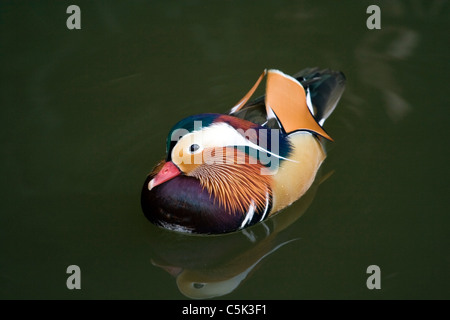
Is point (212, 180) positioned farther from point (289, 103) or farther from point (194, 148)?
point (289, 103)

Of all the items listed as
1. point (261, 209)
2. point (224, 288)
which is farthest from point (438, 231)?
point (224, 288)

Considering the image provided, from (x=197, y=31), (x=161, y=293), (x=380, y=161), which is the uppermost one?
(x=197, y=31)

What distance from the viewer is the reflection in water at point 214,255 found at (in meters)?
Answer: 3.44

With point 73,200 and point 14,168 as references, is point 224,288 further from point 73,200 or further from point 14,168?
point 14,168

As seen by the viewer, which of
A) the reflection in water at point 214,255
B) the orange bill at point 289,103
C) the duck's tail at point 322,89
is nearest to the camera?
the reflection in water at point 214,255

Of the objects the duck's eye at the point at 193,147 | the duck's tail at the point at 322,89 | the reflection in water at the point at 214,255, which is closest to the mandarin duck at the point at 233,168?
the duck's eye at the point at 193,147

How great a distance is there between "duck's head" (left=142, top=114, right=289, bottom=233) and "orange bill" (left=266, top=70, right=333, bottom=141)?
174mm

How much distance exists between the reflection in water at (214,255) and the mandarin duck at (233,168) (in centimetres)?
11

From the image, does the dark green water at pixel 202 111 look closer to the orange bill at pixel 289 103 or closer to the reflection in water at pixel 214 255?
the reflection in water at pixel 214 255

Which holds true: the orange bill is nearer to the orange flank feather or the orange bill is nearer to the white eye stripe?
the orange flank feather

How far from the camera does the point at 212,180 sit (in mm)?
3473

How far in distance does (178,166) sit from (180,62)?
1641 millimetres

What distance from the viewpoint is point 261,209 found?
3535 mm

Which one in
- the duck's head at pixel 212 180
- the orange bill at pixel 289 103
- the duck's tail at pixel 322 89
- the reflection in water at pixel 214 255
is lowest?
the reflection in water at pixel 214 255
